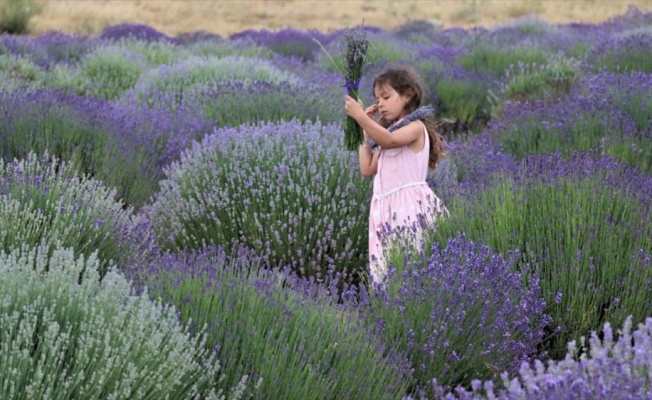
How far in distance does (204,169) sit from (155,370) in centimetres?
246

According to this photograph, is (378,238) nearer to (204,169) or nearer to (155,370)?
(204,169)

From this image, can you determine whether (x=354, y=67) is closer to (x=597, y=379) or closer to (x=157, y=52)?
(x=597, y=379)

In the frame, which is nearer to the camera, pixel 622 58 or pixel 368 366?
pixel 368 366

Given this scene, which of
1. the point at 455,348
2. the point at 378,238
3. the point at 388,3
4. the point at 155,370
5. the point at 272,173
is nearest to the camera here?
the point at 155,370

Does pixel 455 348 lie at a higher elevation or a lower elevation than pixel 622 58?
lower

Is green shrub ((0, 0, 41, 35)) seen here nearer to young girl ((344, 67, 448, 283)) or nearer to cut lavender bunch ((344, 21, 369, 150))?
young girl ((344, 67, 448, 283))

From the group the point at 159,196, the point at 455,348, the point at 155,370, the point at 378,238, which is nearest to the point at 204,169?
the point at 159,196

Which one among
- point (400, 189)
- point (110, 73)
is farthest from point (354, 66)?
point (110, 73)

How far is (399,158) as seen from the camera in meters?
4.39

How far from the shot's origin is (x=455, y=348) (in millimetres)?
3213

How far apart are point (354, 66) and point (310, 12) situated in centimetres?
2892

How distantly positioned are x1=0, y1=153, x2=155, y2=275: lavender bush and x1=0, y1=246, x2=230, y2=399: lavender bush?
29.0 inches

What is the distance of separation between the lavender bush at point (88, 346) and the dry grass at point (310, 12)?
23.8m

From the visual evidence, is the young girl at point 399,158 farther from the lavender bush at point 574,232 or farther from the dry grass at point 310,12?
the dry grass at point 310,12
